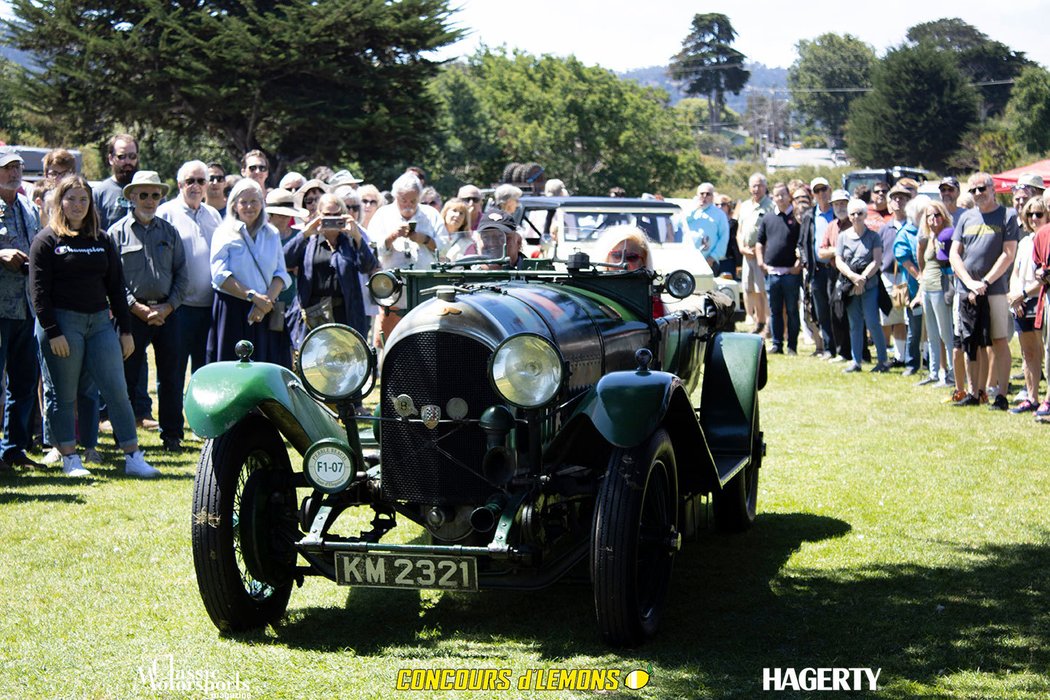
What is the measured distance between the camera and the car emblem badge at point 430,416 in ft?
17.0

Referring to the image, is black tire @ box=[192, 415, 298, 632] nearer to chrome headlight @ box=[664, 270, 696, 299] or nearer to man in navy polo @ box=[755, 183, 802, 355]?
chrome headlight @ box=[664, 270, 696, 299]

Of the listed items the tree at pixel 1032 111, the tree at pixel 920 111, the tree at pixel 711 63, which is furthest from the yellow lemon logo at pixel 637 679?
the tree at pixel 711 63

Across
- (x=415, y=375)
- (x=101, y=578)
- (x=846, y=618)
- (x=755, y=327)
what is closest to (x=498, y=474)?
(x=415, y=375)

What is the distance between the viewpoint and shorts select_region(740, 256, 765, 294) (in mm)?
17094

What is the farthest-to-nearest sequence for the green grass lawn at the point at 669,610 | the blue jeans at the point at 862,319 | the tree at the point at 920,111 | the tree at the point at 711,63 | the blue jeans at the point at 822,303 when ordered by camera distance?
the tree at the point at 711,63
the tree at the point at 920,111
the blue jeans at the point at 822,303
the blue jeans at the point at 862,319
the green grass lawn at the point at 669,610

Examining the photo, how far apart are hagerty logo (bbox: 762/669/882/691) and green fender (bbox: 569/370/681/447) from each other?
104 centimetres

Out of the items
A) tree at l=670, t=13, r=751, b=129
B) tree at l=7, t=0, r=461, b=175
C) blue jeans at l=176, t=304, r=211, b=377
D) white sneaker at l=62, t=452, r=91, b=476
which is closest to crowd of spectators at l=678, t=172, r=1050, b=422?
blue jeans at l=176, t=304, r=211, b=377

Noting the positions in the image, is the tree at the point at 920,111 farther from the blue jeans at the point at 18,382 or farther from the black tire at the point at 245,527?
the black tire at the point at 245,527

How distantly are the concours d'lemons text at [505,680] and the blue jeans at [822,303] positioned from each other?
11.2m

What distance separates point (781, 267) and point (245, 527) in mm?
11446

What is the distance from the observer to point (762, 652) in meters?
5.04

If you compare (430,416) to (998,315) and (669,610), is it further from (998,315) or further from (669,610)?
(998,315)

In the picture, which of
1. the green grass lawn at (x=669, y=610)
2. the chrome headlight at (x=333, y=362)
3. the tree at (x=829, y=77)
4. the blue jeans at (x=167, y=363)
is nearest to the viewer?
the green grass lawn at (x=669, y=610)

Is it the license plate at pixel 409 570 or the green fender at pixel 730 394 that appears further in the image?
the green fender at pixel 730 394
